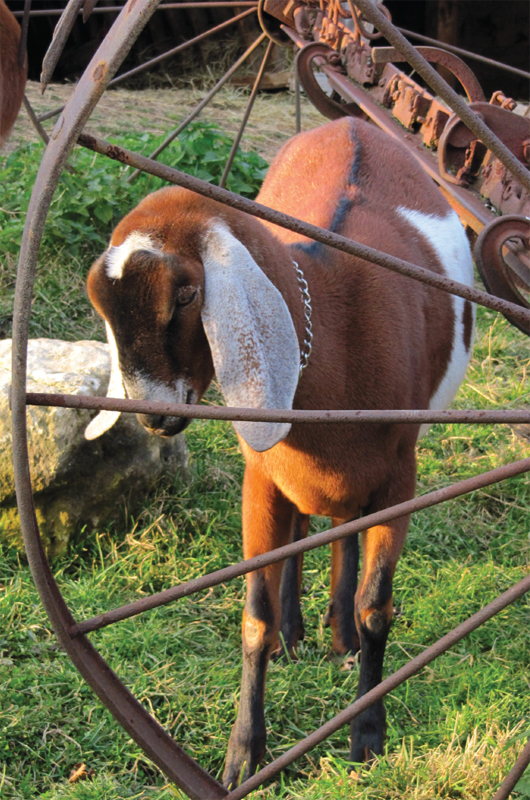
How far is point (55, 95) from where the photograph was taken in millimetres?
7543

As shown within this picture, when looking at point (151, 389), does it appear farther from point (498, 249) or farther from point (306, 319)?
point (498, 249)

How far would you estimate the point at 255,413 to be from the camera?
4.34 ft

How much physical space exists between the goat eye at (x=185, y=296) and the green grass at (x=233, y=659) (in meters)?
1.41

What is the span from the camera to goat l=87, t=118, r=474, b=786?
1.74m

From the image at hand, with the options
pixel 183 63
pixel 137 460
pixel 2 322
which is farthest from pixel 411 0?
pixel 137 460

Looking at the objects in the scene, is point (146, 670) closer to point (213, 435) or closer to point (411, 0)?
point (213, 435)

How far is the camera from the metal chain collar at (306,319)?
79.3 inches

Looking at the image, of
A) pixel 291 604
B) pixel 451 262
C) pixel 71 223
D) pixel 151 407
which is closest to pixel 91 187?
pixel 71 223

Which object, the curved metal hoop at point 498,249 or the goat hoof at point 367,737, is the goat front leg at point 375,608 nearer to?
the goat hoof at point 367,737

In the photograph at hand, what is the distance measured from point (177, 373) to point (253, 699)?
1168 millimetres

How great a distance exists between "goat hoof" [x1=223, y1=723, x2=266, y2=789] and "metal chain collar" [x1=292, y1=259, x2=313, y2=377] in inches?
46.2

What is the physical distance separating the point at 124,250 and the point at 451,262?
1564 millimetres

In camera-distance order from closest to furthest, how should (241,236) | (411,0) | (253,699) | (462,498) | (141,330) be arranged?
(141,330), (241,236), (253,699), (462,498), (411,0)

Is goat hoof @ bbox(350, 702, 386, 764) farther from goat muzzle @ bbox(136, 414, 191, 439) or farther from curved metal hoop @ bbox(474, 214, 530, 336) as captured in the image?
curved metal hoop @ bbox(474, 214, 530, 336)
